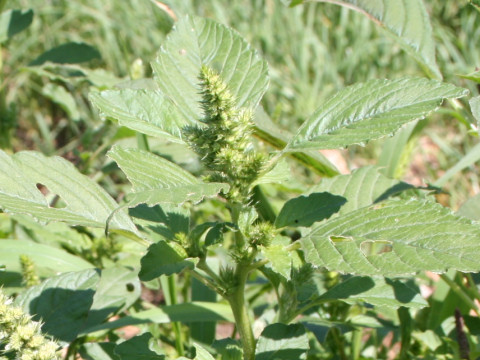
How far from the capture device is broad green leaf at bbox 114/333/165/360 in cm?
119

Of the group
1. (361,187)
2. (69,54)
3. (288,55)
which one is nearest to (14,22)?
(69,54)

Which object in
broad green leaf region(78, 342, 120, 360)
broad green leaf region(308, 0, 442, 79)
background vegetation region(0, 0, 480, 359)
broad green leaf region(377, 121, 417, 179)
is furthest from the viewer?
background vegetation region(0, 0, 480, 359)

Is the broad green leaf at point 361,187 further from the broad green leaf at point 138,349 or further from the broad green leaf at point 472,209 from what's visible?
the broad green leaf at point 138,349

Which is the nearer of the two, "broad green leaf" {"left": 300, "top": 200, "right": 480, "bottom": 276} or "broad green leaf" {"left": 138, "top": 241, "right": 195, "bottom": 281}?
"broad green leaf" {"left": 300, "top": 200, "right": 480, "bottom": 276}

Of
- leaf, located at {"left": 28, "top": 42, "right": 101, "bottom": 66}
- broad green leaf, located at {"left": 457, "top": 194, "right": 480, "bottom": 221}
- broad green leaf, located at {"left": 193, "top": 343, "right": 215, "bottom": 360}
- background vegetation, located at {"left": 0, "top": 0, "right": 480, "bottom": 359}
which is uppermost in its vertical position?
background vegetation, located at {"left": 0, "top": 0, "right": 480, "bottom": 359}

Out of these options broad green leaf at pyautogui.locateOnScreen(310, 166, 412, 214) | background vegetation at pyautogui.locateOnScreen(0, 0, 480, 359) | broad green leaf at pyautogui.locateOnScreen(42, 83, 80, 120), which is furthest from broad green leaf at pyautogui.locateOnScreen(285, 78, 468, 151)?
background vegetation at pyautogui.locateOnScreen(0, 0, 480, 359)

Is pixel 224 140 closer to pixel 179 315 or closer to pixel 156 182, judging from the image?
pixel 156 182

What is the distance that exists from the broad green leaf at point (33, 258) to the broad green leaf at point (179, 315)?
0.21 m

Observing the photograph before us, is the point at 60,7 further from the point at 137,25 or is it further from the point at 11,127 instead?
the point at 11,127

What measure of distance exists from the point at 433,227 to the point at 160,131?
1.56ft

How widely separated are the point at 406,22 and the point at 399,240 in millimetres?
785

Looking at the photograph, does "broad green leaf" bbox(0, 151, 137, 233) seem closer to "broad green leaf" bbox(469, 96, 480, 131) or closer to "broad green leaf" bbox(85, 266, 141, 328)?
"broad green leaf" bbox(85, 266, 141, 328)

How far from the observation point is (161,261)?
1083 millimetres

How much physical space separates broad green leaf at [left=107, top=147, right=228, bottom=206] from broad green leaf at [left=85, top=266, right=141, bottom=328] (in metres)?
0.55
